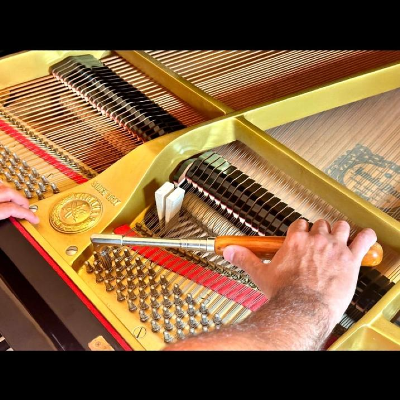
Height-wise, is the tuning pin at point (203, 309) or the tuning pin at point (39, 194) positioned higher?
the tuning pin at point (39, 194)

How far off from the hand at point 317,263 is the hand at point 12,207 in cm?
83

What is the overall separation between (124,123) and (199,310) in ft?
3.46

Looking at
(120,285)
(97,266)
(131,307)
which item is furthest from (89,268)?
(131,307)

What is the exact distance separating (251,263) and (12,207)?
997 millimetres

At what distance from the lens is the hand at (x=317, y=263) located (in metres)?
1.89

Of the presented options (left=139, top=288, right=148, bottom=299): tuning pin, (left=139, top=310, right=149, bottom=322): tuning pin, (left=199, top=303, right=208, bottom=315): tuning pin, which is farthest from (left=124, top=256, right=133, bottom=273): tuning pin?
(left=199, top=303, right=208, bottom=315): tuning pin

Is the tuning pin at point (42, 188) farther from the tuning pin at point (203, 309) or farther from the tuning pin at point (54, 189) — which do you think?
the tuning pin at point (203, 309)

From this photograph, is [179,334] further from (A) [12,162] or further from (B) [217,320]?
(A) [12,162]

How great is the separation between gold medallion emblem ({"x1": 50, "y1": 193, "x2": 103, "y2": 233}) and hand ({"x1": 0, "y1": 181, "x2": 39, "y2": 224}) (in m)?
0.09

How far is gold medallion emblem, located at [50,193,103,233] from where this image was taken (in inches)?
89.8

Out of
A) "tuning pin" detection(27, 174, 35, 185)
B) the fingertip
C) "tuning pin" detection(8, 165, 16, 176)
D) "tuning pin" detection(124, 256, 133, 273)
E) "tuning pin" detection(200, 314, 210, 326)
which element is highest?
"tuning pin" detection(8, 165, 16, 176)

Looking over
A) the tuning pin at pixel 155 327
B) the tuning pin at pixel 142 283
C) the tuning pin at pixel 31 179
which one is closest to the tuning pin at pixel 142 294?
the tuning pin at pixel 142 283

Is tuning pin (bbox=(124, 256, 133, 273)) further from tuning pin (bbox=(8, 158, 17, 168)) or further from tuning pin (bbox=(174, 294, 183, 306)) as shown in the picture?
tuning pin (bbox=(8, 158, 17, 168))

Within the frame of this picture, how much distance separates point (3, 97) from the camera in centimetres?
296
